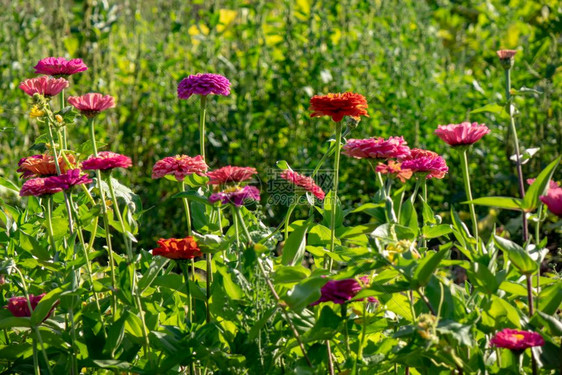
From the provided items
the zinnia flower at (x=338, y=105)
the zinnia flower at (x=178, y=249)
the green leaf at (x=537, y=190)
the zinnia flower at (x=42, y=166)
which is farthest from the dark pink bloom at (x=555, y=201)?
the zinnia flower at (x=42, y=166)

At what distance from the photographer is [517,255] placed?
137 cm

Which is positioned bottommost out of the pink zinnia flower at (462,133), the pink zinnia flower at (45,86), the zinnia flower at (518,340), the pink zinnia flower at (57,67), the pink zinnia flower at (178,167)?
the zinnia flower at (518,340)

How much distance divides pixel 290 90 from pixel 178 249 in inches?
87.6

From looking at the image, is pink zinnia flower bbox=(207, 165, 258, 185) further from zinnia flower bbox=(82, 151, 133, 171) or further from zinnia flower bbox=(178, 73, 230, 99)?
zinnia flower bbox=(178, 73, 230, 99)

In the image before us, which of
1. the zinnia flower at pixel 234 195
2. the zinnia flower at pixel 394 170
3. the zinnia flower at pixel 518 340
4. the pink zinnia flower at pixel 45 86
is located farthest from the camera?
the pink zinnia flower at pixel 45 86

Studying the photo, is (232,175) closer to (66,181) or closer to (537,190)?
(66,181)

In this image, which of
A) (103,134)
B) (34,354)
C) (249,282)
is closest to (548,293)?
(249,282)

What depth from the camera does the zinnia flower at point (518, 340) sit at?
127 cm

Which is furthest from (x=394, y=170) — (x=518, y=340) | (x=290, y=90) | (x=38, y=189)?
(x=290, y=90)

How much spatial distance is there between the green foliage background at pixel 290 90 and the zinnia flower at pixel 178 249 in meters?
1.85

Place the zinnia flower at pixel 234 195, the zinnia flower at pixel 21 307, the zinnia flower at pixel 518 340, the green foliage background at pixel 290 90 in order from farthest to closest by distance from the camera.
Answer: the green foliage background at pixel 290 90 < the zinnia flower at pixel 21 307 < the zinnia flower at pixel 234 195 < the zinnia flower at pixel 518 340

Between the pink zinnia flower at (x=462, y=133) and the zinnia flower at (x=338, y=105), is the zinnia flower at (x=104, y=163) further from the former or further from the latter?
the pink zinnia flower at (x=462, y=133)

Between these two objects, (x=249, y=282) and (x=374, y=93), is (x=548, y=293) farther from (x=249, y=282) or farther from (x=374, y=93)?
(x=374, y=93)

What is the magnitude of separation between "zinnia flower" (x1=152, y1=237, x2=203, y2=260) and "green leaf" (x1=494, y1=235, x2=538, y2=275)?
0.58 m
